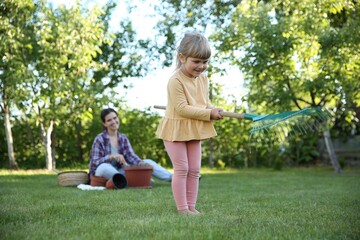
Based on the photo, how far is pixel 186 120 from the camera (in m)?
3.22

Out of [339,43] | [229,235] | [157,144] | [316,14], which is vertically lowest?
[229,235]

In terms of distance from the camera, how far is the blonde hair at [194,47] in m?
3.13

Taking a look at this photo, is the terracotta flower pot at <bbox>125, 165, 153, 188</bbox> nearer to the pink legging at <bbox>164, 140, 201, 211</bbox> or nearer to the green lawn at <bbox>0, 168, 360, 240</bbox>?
the green lawn at <bbox>0, 168, 360, 240</bbox>

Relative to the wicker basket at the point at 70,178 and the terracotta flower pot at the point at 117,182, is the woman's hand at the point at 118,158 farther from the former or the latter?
the wicker basket at the point at 70,178

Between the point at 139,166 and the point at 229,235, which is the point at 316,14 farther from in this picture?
the point at 229,235

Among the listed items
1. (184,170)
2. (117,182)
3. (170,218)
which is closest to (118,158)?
(117,182)

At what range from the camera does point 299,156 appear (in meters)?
12.0

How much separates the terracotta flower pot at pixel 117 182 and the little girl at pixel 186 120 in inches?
83.7

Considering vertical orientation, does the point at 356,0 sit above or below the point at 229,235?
above

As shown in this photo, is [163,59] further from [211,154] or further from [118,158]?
[118,158]

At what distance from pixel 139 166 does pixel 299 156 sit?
285 inches

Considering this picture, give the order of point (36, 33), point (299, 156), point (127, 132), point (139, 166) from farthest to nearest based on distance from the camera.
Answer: point (299, 156) → point (127, 132) → point (36, 33) → point (139, 166)

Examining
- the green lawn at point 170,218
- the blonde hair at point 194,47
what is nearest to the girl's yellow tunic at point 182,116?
the blonde hair at point 194,47

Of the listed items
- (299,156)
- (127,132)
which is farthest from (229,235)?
(299,156)
